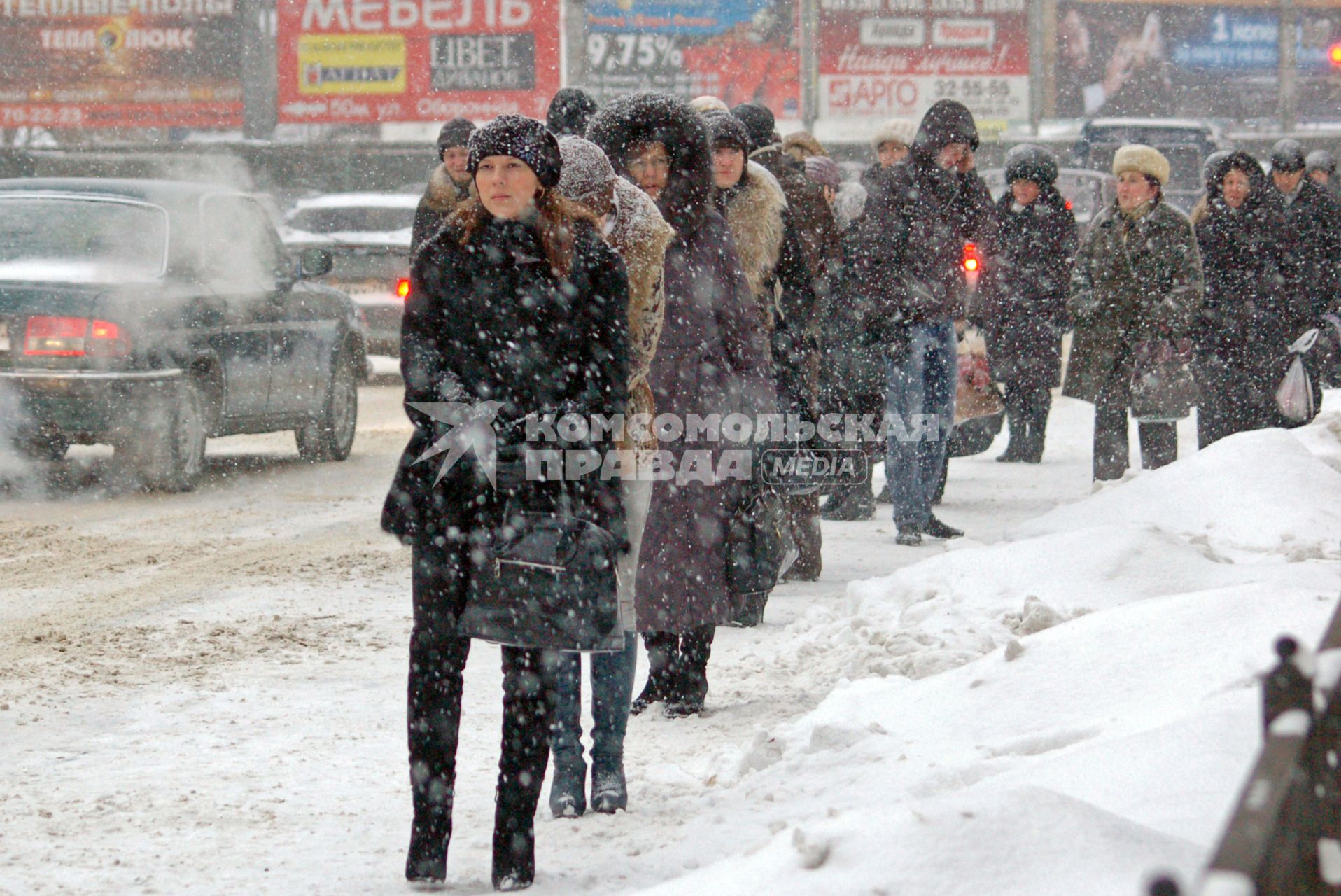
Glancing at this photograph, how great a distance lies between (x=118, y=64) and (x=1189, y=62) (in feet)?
66.5

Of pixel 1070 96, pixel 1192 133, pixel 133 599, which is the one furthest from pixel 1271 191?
pixel 1070 96

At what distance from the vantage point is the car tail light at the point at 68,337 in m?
9.77

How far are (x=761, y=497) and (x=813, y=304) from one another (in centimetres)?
115

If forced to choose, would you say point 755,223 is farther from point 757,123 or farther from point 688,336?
point 757,123

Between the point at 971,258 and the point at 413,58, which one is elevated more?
the point at 413,58

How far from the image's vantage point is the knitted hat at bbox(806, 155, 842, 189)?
8.25 m

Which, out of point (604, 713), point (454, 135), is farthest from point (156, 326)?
point (604, 713)

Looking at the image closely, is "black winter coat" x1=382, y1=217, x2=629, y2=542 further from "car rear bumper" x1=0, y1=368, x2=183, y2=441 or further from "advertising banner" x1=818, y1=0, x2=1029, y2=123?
"advertising banner" x1=818, y1=0, x2=1029, y2=123

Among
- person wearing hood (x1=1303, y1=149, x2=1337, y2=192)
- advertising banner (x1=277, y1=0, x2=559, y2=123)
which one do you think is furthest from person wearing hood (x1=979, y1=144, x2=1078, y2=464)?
advertising banner (x1=277, y1=0, x2=559, y2=123)

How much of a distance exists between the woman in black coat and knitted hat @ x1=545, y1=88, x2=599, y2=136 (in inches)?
82.3

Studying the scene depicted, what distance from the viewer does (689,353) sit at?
5387 millimetres

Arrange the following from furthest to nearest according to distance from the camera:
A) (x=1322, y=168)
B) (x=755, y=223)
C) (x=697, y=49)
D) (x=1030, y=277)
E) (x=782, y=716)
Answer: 1. (x=697, y=49)
2. (x=1322, y=168)
3. (x=1030, y=277)
4. (x=755, y=223)
5. (x=782, y=716)

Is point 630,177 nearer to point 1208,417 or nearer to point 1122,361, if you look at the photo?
point 1122,361

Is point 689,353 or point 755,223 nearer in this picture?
point 689,353
